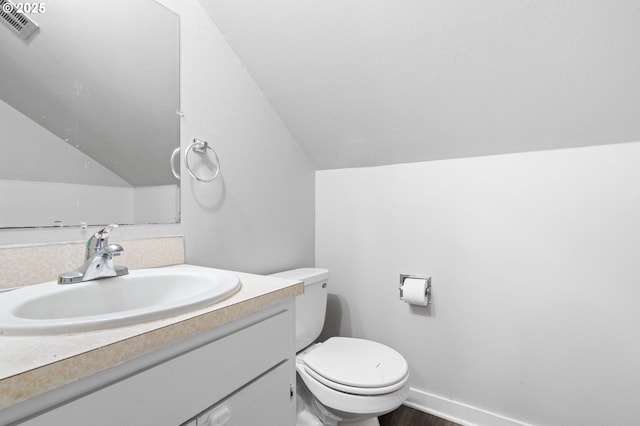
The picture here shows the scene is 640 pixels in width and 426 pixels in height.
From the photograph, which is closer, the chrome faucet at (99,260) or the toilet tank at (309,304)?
the chrome faucet at (99,260)

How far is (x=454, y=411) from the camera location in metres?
1.52

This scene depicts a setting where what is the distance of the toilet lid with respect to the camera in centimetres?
116

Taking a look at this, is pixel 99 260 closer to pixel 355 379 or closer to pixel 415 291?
pixel 355 379

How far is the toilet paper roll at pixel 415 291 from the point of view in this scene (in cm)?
152

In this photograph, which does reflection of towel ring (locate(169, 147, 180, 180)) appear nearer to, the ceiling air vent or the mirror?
the mirror

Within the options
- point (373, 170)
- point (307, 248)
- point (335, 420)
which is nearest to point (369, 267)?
point (307, 248)

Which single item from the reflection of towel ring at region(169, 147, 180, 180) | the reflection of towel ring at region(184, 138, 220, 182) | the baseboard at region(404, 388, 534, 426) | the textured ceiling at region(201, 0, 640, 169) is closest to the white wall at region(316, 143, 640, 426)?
the baseboard at region(404, 388, 534, 426)

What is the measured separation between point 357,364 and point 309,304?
0.37 meters

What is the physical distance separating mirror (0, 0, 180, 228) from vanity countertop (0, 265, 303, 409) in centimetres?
55

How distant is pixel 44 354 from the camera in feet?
1.43

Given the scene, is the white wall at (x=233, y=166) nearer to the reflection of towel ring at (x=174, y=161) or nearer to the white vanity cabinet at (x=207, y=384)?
the reflection of towel ring at (x=174, y=161)

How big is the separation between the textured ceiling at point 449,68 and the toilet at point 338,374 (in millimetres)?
874

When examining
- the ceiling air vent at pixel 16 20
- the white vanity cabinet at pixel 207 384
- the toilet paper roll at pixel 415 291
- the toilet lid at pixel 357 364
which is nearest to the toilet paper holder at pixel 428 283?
the toilet paper roll at pixel 415 291

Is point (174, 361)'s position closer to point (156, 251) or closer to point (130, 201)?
point (156, 251)
